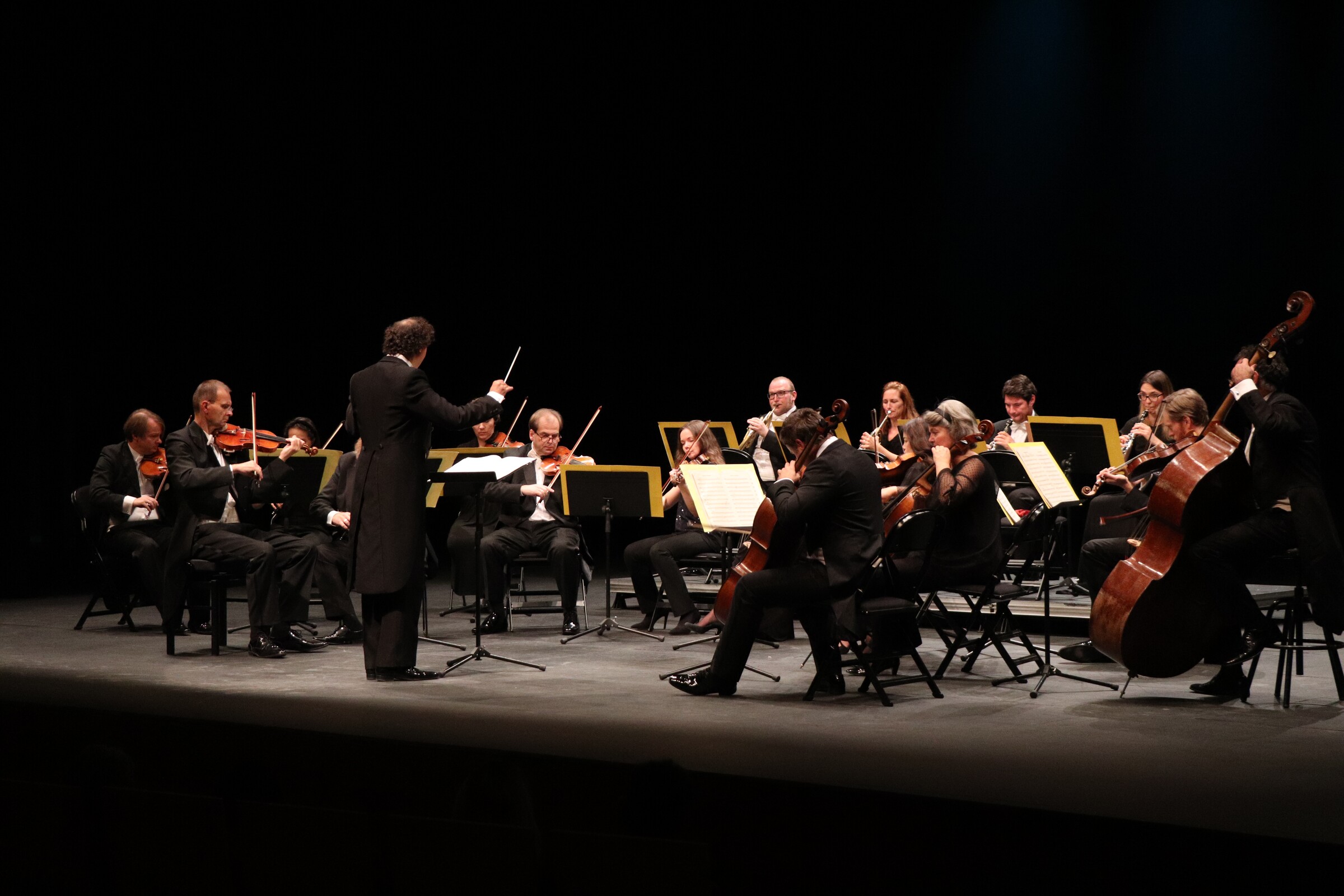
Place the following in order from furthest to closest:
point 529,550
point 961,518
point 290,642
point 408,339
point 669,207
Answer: point 669,207 < point 529,550 < point 290,642 < point 408,339 < point 961,518

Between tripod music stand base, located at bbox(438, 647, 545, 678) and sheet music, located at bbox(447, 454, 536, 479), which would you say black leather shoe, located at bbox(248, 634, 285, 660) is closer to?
tripod music stand base, located at bbox(438, 647, 545, 678)

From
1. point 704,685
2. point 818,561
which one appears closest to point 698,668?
point 704,685

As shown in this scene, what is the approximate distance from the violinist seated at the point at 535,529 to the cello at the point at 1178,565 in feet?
9.43

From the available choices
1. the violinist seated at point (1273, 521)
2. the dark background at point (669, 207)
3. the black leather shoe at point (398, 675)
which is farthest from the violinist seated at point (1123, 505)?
the black leather shoe at point (398, 675)

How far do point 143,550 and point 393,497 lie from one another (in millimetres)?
1997

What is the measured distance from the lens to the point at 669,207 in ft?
31.8

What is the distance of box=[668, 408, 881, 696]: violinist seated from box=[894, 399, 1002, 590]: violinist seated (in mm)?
374

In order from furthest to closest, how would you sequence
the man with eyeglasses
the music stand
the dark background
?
1. the dark background
2. the man with eyeglasses
3. the music stand

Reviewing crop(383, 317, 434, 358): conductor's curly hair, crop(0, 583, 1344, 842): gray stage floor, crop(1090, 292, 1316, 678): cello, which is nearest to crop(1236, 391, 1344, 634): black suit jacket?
crop(1090, 292, 1316, 678): cello

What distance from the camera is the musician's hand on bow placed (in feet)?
14.8

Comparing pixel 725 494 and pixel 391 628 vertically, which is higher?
pixel 725 494

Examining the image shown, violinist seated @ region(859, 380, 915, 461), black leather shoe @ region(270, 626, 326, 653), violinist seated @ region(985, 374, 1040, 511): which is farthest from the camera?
violinist seated @ region(985, 374, 1040, 511)

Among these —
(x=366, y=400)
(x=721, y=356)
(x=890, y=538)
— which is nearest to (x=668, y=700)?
(x=890, y=538)

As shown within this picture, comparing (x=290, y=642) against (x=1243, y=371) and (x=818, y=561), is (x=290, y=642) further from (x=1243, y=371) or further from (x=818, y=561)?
(x=1243, y=371)
